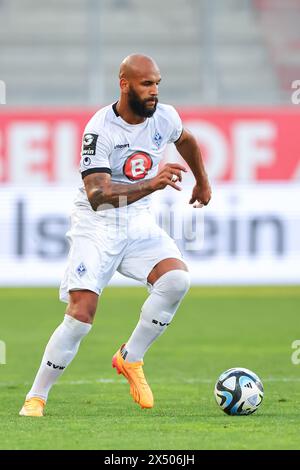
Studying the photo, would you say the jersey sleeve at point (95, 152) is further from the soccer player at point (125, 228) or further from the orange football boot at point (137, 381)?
the orange football boot at point (137, 381)

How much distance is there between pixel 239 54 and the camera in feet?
64.0

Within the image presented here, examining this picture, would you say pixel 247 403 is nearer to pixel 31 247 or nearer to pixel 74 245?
pixel 74 245

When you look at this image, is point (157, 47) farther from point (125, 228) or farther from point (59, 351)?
point (59, 351)

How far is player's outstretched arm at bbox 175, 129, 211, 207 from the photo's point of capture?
788 cm

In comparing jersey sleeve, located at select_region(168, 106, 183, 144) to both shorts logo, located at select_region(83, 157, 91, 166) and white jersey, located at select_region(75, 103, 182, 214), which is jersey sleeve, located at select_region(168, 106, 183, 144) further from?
shorts logo, located at select_region(83, 157, 91, 166)

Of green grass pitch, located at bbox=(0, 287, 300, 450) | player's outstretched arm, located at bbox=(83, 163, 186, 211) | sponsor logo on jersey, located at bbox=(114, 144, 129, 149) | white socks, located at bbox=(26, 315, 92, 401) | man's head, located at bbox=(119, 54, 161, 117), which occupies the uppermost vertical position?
man's head, located at bbox=(119, 54, 161, 117)

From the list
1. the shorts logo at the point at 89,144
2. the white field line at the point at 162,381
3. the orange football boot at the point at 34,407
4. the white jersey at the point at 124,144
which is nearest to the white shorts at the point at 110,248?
the white jersey at the point at 124,144

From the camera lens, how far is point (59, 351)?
7.15 metres

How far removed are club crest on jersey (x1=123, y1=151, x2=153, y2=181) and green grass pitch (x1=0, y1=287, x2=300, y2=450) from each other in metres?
1.48

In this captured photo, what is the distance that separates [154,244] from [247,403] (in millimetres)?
1261

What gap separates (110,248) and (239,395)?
4.18ft

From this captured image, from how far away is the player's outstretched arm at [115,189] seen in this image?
6.95m

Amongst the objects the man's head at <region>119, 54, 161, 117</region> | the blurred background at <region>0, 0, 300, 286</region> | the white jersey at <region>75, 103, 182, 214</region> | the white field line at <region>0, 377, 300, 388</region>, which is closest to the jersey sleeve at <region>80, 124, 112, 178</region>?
the white jersey at <region>75, 103, 182, 214</region>

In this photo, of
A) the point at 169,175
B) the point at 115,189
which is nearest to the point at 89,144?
the point at 115,189
